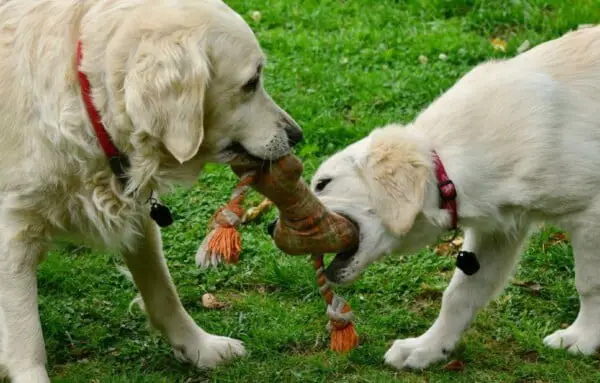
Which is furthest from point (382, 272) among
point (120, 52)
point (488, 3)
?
point (488, 3)

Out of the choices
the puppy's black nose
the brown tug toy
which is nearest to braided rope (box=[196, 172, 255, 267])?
the brown tug toy

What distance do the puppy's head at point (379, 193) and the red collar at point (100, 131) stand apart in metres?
0.92

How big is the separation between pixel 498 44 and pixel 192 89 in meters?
3.93

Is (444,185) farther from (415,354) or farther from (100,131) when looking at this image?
(100,131)

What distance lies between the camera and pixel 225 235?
152 inches

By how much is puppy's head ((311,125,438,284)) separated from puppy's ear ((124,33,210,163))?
0.89 meters

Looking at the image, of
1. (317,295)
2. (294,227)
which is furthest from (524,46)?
(294,227)

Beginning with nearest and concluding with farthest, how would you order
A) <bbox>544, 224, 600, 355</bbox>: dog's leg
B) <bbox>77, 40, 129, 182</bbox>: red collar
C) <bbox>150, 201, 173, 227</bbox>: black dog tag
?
<bbox>77, 40, 129, 182</bbox>: red collar
<bbox>150, 201, 173, 227</bbox>: black dog tag
<bbox>544, 224, 600, 355</bbox>: dog's leg

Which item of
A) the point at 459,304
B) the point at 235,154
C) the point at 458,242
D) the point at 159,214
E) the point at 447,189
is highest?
the point at 235,154

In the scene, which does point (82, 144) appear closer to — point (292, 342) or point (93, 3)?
point (93, 3)

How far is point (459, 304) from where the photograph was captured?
422 cm

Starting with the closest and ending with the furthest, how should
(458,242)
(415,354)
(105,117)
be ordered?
(105,117) → (415,354) → (458,242)

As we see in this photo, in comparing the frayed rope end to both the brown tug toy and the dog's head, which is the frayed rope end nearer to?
the brown tug toy

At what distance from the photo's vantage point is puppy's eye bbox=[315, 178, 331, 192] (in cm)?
415
